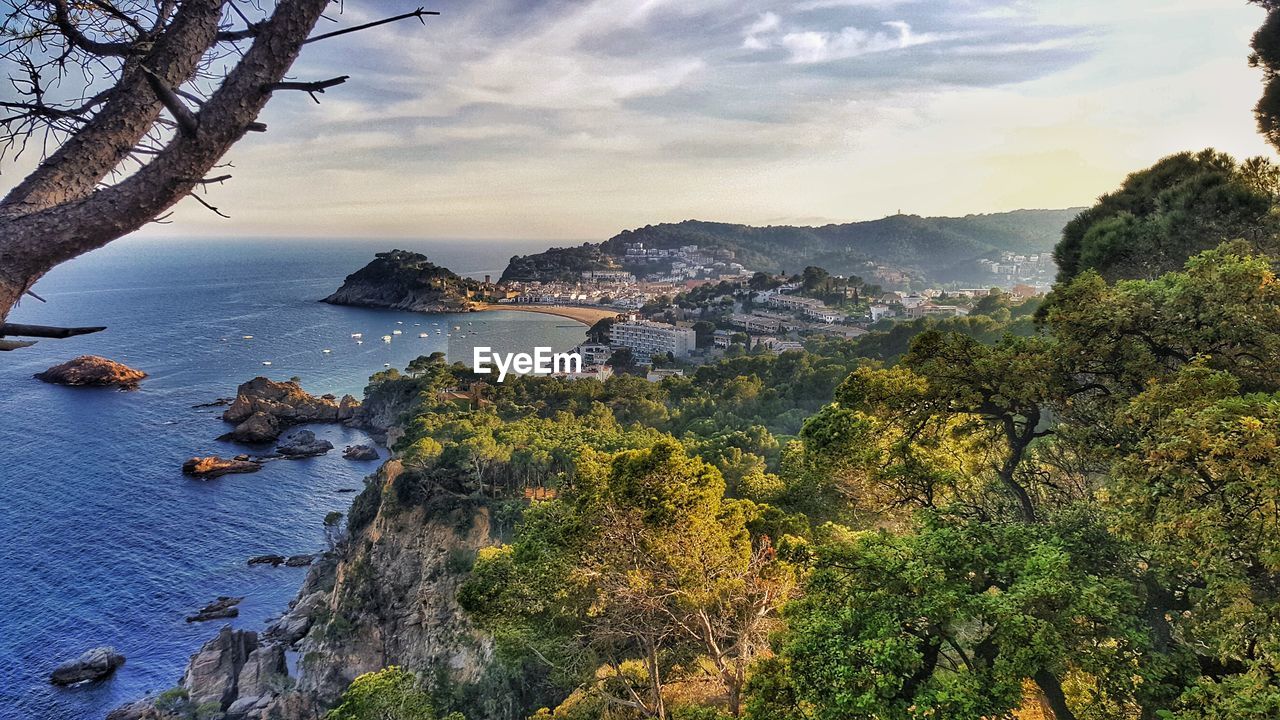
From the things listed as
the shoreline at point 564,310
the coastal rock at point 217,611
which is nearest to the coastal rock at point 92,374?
the coastal rock at point 217,611

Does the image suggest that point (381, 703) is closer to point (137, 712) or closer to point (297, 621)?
point (137, 712)

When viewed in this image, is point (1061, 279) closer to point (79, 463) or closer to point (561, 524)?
point (561, 524)

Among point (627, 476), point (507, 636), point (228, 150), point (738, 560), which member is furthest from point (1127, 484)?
point (507, 636)

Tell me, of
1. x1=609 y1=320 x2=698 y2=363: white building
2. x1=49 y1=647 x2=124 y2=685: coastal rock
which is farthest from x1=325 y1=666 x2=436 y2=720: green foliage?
x1=609 y1=320 x2=698 y2=363: white building

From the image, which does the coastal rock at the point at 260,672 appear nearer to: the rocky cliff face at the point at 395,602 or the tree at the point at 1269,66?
the rocky cliff face at the point at 395,602

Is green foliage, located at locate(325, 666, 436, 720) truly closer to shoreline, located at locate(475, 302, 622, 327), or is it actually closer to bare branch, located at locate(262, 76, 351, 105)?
bare branch, located at locate(262, 76, 351, 105)
